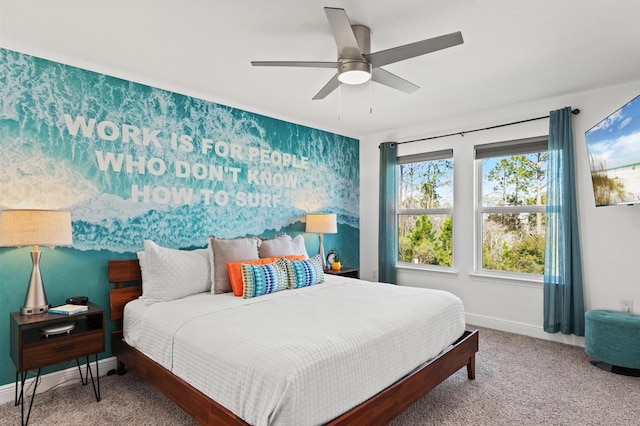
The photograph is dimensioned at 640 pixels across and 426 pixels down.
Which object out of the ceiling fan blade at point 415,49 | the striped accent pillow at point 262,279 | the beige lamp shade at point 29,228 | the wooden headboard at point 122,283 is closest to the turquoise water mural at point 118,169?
the wooden headboard at point 122,283

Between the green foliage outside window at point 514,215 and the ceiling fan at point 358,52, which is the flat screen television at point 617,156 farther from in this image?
the ceiling fan at point 358,52

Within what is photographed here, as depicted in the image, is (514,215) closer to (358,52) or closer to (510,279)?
(510,279)

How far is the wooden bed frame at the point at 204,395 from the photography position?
5.84 feet

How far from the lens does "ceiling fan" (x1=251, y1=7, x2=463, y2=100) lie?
193cm

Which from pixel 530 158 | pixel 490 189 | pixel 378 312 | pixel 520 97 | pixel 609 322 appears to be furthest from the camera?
pixel 490 189

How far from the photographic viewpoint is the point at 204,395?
6.12 feet

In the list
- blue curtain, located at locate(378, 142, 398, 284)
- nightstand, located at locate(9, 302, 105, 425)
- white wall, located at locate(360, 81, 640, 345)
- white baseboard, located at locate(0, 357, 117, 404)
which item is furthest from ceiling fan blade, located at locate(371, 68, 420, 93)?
white baseboard, located at locate(0, 357, 117, 404)

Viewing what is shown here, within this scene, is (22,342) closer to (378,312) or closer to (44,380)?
(44,380)

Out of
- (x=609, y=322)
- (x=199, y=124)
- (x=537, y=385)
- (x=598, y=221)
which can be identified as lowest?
(x=537, y=385)

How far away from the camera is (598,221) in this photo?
134 inches

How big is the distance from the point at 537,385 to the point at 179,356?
2.54 m

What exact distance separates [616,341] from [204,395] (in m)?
3.12

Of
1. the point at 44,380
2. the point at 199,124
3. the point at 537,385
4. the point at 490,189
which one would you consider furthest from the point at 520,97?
the point at 44,380

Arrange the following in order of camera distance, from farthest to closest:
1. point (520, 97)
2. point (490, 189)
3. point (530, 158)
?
point (490, 189) → point (530, 158) → point (520, 97)
